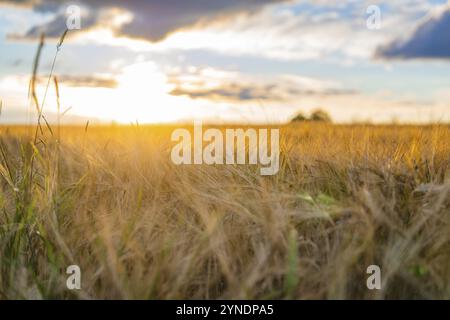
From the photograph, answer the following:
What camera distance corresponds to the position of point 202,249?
62.7 inches

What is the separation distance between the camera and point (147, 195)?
7.02 feet

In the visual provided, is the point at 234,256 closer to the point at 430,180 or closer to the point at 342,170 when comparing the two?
the point at 342,170

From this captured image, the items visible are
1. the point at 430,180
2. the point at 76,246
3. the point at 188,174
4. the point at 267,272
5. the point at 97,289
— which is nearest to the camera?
the point at 267,272

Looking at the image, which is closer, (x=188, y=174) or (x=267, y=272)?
(x=267, y=272)

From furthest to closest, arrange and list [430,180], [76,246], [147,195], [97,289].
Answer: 1. [147,195]
2. [430,180]
3. [76,246]
4. [97,289]

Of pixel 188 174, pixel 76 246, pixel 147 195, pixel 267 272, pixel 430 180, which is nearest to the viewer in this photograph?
pixel 267 272

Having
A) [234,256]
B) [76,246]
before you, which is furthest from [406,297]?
[76,246]

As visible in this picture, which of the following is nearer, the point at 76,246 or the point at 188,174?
the point at 76,246

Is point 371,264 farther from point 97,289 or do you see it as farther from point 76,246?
point 76,246

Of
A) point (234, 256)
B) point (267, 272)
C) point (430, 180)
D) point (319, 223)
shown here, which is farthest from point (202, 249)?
point (430, 180)

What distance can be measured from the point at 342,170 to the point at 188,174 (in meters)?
0.66

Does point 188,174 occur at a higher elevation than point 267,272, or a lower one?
higher

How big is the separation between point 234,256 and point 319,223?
0.91 feet
